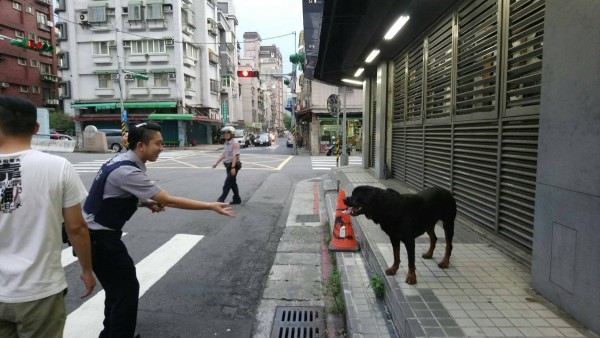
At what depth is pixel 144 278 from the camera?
474 cm

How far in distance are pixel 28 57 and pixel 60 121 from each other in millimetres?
7808

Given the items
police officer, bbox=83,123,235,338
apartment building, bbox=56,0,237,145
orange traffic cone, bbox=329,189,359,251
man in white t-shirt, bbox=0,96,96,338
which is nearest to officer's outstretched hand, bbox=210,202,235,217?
police officer, bbox=83,123,235,338

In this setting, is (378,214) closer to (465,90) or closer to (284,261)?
(284,261)

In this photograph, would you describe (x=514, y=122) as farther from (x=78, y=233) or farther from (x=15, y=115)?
(x=15, y=115)

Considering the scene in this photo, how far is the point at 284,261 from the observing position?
17.9ft

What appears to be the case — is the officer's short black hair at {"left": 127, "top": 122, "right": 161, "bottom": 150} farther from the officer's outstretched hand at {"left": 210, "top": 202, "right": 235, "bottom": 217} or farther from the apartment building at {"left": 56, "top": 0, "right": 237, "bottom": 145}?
the apartment building at {"left": 56, "top": 0, "right": 237, "bottom": 145}

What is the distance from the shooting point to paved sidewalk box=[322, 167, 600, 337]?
2.69 m

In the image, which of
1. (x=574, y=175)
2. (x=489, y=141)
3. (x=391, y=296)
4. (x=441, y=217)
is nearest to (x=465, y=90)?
(x=489, y=141)

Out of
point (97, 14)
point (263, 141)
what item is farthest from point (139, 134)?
point (97, 14)

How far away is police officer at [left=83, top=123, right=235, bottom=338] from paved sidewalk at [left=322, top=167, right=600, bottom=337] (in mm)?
1597

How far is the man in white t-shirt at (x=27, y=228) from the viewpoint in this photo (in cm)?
194

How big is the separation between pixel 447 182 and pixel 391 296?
3.62 meters

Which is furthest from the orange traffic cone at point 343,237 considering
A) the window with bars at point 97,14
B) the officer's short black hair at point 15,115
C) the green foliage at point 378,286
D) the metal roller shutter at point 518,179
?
the window with bars at point 97,14

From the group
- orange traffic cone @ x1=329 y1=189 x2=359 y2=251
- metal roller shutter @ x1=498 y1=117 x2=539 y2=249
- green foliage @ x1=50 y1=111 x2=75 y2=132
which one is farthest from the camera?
green foliage @ x1=50 y1=111 x2=75 y2=132
